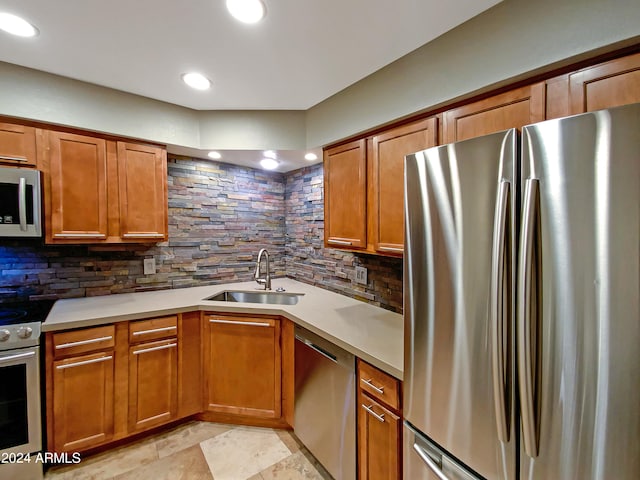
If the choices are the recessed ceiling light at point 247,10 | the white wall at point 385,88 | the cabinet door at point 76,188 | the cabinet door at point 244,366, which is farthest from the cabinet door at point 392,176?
the cabinet door at point 76,188

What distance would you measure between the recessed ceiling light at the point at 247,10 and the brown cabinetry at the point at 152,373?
1903 millimetres

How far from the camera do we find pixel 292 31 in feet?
4.72

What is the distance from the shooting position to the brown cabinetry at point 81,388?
174 centimetres

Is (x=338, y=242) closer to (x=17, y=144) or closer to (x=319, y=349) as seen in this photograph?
(x=319, y=349)

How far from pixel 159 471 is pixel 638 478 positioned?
7.36 ft

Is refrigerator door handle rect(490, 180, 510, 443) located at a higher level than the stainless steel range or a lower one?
higher

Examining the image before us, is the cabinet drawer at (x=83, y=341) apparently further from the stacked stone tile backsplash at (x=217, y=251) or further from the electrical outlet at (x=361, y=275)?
the electrical outlet at (x=361, y=275)

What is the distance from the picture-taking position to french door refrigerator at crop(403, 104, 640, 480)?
0.66 m

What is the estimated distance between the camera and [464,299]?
0.95 metres

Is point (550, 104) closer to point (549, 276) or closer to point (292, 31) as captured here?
point (549, 276)

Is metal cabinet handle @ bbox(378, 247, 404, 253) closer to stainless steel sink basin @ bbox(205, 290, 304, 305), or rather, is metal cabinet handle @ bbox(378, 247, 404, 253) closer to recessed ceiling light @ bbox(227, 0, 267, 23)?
stainless steel sink basin @ bbox(205, 290, 304, 305)

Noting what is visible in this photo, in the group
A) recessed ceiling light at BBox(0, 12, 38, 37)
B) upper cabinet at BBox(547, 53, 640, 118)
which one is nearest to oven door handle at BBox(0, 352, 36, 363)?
recessed ceiling light at BBox(0, 12, 38, 37)

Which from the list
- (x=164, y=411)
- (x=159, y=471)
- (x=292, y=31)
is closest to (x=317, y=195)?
(x=292, y=31)

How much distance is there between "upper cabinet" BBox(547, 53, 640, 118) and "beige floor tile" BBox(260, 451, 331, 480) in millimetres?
2253
